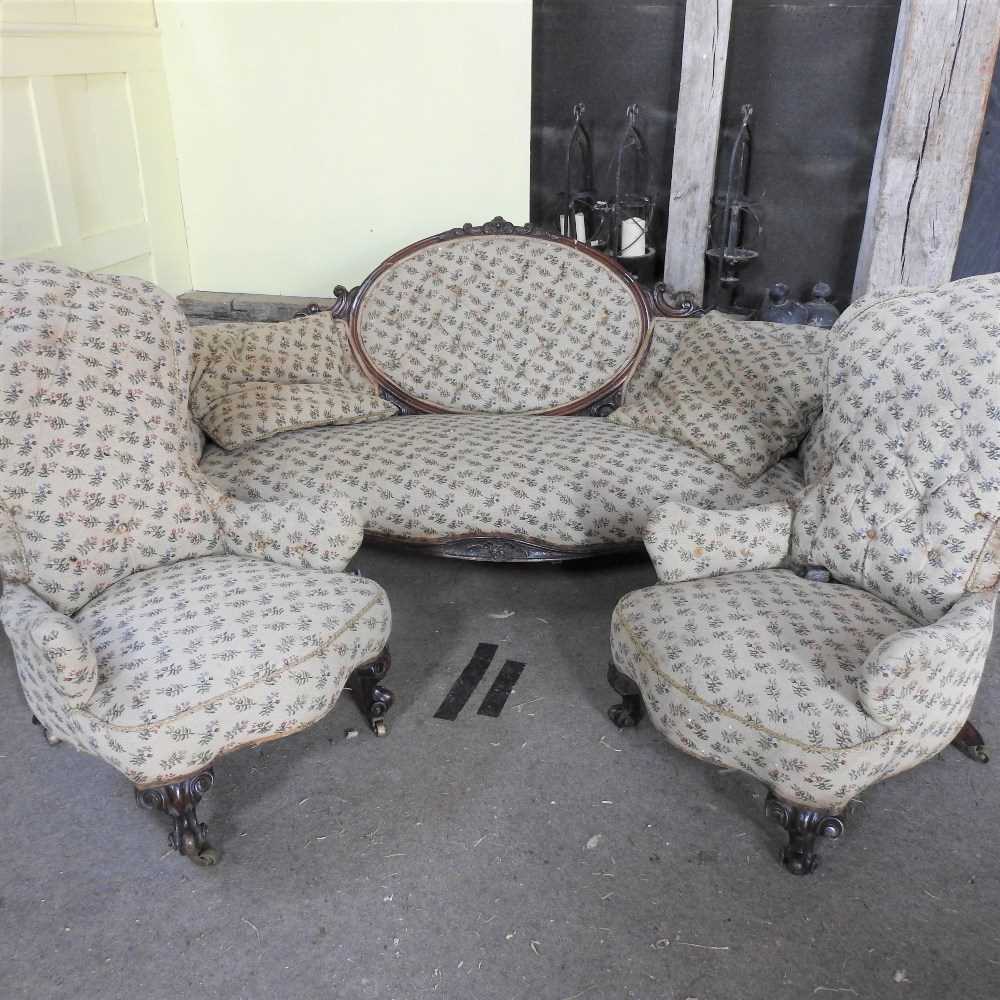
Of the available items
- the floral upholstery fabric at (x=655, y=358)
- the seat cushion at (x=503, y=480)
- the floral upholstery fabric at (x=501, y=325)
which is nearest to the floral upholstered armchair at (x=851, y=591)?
the seat cushion at (x=503, y=480)

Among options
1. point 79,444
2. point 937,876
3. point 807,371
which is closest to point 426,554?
point 79,444

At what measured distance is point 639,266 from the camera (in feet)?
11.7

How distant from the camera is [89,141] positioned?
3.22 metres

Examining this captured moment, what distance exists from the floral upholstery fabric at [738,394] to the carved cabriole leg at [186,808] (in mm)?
1597

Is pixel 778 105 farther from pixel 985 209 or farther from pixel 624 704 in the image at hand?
pixel 624 704

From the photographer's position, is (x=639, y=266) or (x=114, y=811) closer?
(x=114, y=811)

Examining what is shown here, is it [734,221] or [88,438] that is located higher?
[734,221]

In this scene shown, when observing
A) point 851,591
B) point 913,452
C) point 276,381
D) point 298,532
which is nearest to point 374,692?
point 298,532

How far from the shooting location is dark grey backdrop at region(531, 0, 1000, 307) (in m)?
3.17

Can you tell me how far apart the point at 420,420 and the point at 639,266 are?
1.15 m

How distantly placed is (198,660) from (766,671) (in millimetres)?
1050

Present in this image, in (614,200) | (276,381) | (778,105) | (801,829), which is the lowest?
(801,829)

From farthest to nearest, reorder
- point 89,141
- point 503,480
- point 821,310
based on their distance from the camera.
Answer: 1. point 821,310
2. point 89,141
3. point 503,480

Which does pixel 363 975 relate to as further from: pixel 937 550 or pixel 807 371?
pixel 807 371
